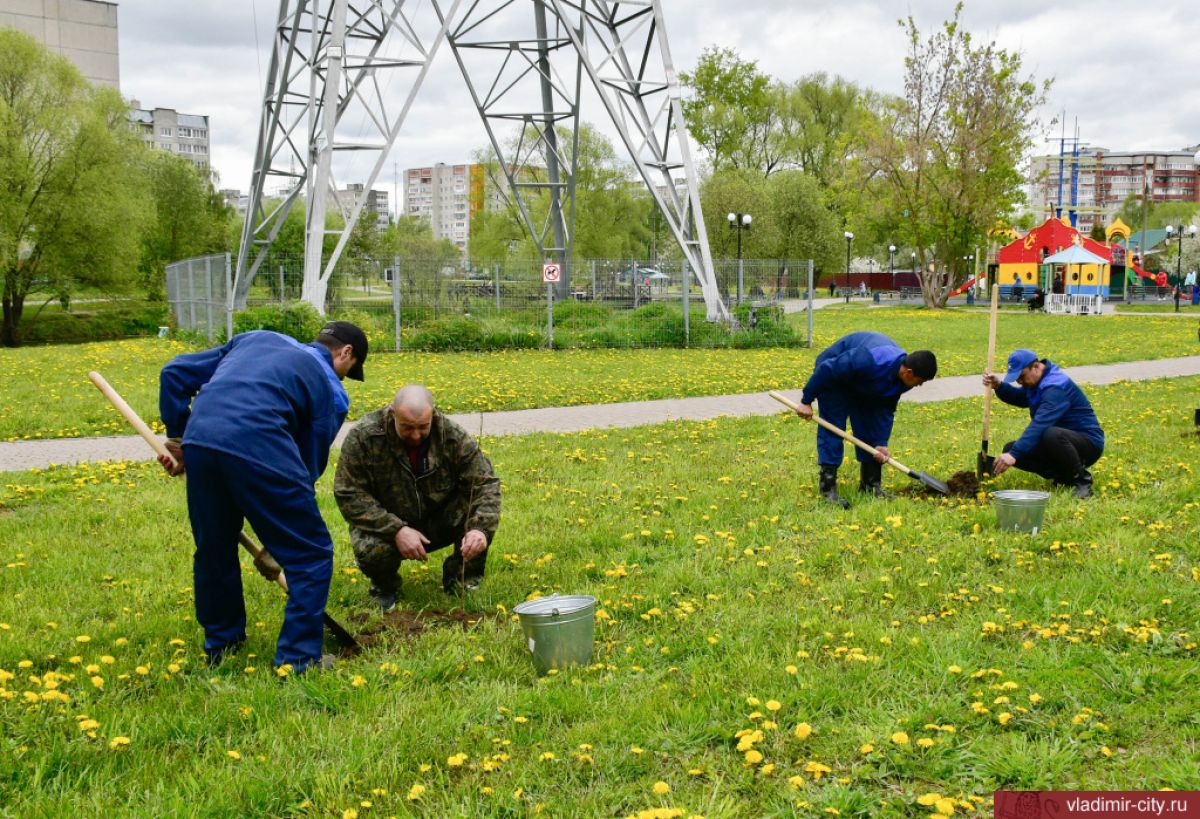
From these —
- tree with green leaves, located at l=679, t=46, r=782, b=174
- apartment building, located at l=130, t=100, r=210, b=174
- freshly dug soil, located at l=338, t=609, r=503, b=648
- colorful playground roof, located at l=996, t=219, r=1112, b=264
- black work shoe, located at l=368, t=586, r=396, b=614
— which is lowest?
freshly dug soil, located at l=338, t=609, r=503, b=648

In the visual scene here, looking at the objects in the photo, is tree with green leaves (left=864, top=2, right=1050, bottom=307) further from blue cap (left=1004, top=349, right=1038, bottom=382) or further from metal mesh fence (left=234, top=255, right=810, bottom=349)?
blue cap (left=1004, top=349, right=1038, bottom=382)

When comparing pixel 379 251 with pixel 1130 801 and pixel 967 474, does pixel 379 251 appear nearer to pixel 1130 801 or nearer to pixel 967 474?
pixel 967 474

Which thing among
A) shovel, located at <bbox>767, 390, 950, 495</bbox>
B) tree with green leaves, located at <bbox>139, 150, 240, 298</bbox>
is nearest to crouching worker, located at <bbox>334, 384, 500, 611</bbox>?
shovel, located at <bbox>767, 390, 950, 495</bbox>

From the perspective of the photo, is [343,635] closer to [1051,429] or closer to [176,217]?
[1051,429]

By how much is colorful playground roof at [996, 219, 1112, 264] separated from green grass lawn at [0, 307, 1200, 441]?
24.1 m

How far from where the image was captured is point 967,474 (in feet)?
Answer: 24.8

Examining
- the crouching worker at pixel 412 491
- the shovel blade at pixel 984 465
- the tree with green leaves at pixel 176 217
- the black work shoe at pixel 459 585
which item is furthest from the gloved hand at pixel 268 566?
the tree with green leaves at pixel 176 217

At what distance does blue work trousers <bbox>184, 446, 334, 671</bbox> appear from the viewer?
4.05m

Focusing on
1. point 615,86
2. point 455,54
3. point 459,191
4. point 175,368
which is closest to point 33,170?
point 455,54

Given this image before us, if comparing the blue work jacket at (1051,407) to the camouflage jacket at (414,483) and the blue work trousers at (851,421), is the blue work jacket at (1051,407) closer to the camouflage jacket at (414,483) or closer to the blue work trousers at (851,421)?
the blue work trousers at (851,421)

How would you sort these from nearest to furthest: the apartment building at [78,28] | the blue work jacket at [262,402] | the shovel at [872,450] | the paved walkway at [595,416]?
the blue work jacket at [262,402] → the shovel at [872,450] → the paved walkway at [595,416] → the apartment building at [78,28]

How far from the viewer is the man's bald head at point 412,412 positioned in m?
4.95

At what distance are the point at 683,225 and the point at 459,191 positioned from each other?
151 m

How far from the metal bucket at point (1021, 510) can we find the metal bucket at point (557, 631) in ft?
10.8
